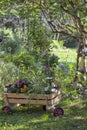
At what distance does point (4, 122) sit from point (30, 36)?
1.80 meters

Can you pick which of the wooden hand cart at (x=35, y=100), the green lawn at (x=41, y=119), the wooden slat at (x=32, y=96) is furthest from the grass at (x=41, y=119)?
the wooden slat at (x=32, y=96)

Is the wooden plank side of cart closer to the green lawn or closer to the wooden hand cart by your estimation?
the wooden hand cart

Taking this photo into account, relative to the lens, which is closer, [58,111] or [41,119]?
[41,119]

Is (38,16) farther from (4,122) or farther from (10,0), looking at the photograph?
(4,122)

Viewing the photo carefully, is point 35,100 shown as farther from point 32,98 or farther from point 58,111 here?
→ point 58,111

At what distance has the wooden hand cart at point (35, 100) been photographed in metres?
5.36

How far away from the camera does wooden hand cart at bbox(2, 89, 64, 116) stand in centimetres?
536

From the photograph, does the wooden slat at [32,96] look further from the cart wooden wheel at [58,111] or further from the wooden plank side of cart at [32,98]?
the cart wooden wheel at [58,111]

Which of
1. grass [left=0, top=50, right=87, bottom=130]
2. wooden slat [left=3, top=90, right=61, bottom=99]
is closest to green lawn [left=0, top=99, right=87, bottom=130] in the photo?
grass [left=0, top=50, right=87, bottom=130]

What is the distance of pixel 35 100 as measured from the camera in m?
Answer: 5.43

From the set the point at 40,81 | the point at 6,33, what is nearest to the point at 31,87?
the point at 40,81

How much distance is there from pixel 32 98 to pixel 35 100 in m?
0.06

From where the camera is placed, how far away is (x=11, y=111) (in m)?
5.55

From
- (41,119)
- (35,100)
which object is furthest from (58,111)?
(35,100)
